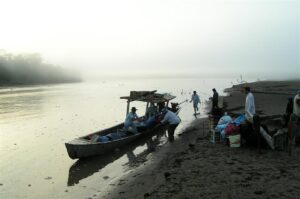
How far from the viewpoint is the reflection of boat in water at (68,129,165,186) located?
13.8 m

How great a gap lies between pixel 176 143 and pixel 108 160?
4244 millimetres

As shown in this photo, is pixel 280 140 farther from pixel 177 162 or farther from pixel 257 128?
pixel 177 162

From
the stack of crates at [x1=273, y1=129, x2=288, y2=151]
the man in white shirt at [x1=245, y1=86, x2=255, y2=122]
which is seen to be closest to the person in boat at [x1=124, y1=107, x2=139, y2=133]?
the man in white shirt at [x1=245, y1=86, x2=255, y2=122]

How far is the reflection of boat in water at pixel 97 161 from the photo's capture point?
13.8 m

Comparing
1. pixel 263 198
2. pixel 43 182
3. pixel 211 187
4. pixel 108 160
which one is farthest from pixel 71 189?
pixel 263 198

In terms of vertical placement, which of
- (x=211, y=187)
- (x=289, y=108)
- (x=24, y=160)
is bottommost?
(x=24, y=160)

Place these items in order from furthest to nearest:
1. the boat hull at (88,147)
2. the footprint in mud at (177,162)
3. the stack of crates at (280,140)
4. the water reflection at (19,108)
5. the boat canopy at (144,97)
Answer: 1. the water reflection at (19,108)
2. the boat canopy at (144,97)
3. the boat hull at (88,147)
4. the stack of crates at (280,140)
5. the footprint in mud at (177,162)

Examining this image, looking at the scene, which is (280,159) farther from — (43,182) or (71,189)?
(43,182)

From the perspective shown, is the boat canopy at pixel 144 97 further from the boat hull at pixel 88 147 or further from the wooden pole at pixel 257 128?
the wooden pole at pixel 257 128

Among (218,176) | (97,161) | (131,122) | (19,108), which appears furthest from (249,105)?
(19,108)

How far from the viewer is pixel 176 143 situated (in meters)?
18.2

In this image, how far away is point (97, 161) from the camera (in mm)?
15672

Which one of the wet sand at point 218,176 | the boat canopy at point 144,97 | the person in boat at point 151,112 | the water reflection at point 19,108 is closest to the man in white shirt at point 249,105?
the wet sand at point 218,176

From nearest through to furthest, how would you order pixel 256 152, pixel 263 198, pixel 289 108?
pixel 263 198 → pixel 256 152 → pixel 289 108
